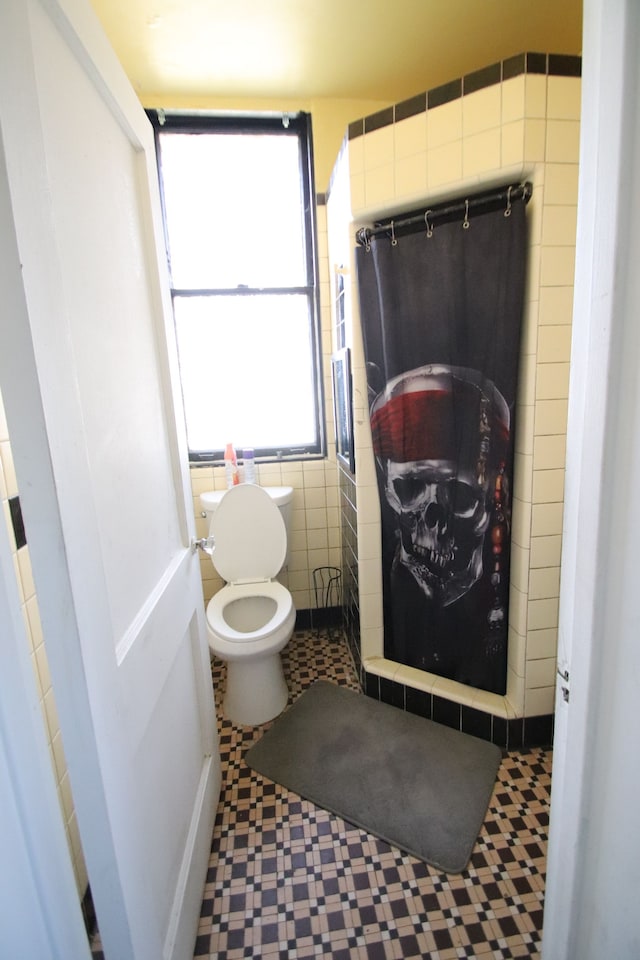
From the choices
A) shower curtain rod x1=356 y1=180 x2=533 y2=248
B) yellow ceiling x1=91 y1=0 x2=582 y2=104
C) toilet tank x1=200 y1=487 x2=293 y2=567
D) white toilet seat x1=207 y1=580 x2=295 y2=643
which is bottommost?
white toilet seat x1=207 y1=580 x2=295 y2=643

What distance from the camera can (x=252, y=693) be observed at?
1732mm

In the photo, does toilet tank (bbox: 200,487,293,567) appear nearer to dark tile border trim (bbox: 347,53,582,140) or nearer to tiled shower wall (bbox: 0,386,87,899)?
tiled shower wall (bbox: 0,386,87,899)

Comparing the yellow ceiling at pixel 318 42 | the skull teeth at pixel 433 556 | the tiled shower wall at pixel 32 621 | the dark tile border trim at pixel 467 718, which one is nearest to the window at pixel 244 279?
the yellow ceiling at pixel 318 42

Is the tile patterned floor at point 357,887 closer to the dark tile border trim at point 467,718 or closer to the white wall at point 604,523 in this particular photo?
the dark tile border trim at point 467,718

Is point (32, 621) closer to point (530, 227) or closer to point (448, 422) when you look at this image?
point (448, 422)

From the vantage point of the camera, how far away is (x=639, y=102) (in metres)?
0.44

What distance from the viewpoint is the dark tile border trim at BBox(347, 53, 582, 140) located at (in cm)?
116

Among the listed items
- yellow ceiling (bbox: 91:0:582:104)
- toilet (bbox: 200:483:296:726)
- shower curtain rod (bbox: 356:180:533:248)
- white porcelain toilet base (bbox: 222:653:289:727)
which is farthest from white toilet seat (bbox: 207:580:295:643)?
yellow ceiling (bbox: 91:0:582:104)

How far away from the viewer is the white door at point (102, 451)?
1.75 ft

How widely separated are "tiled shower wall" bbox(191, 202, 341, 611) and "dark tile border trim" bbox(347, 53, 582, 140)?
703 mm

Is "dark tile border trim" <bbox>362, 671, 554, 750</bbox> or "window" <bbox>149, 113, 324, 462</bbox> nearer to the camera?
"dark tile border trim" <bbox>362, 671, 554, 750</bbox>

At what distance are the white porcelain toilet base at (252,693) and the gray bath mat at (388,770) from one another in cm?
8

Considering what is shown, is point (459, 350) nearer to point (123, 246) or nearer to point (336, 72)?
point (123, 246)

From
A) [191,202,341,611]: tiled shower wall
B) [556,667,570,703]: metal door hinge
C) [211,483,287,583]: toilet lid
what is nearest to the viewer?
[556,667,570,703]: metal door hinge
